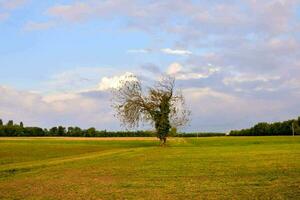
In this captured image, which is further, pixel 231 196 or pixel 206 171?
pixel 206 171

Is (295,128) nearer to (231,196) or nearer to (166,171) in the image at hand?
(166,171)

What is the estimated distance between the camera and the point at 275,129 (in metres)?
126

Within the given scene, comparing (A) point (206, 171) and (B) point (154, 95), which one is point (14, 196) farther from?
(B) point (154, 95)

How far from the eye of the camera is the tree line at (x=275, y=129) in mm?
121125

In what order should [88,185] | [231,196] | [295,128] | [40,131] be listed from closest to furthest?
[231,196]
[88,185]
[295,128]
[40,131]

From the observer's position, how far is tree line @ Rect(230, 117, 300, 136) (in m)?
121

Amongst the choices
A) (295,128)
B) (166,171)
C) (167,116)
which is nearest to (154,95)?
(167,116)

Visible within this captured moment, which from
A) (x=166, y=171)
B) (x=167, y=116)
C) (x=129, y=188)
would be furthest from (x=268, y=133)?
(x=129, y=188)

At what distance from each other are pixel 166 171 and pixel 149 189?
8197 mm

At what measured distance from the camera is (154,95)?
70875 mm

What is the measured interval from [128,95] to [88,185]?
49341 millimetres

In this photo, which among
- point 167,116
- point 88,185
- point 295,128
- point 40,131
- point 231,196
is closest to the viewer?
point 231,196

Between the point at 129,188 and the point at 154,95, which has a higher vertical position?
the point at 154,95

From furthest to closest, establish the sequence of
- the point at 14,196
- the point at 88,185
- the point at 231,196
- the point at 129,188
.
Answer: the point at 88,185 < the point at 129,188 < the point at 14,196 < the point at 231,196
